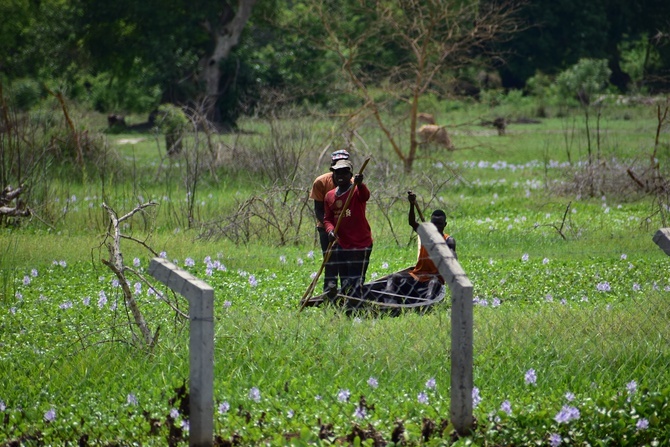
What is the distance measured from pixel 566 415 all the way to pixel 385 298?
11.7 ft

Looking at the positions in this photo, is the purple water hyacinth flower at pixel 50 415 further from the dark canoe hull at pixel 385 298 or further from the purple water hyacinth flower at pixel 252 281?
the purple water hyacinth flower at pixel 252 281

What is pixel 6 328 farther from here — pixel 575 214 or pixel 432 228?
pixel 575 214

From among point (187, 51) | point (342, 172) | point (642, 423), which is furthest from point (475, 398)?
point (187, 51)

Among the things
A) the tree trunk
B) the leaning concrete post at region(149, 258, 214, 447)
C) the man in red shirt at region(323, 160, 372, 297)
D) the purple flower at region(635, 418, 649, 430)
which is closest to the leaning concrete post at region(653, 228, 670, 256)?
the purple flower at region(635, 418, 649, 430)

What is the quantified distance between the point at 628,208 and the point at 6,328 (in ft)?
35.0

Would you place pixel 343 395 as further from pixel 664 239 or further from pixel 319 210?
pixel 319 210


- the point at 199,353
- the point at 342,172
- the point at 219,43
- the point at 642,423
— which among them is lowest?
the point at 642,423

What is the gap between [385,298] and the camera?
8945mm

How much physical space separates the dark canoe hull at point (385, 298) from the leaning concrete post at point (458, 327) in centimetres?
253

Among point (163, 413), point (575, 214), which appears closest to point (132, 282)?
point (163, 413)

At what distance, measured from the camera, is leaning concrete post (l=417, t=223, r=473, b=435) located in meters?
5.20

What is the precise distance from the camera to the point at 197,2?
1430 inches

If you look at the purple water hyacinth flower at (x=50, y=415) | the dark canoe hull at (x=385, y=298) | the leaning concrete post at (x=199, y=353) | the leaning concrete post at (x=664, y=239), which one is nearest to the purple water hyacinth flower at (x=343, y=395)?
the leaning concrete post at (x=199, y=353)

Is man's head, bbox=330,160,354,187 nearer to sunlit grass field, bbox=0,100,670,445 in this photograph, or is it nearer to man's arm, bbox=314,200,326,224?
man's arm, bbox=314,200,326,224
